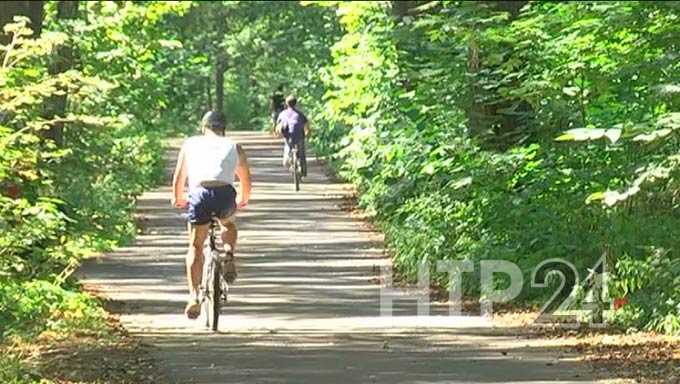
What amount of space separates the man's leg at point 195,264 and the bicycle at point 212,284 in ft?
0.18

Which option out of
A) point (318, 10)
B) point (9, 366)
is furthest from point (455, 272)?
point (318, 10)

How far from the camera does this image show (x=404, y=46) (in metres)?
25.2

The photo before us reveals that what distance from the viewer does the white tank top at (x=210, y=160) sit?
15.0m

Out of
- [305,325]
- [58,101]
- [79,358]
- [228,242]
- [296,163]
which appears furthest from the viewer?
[296,163]

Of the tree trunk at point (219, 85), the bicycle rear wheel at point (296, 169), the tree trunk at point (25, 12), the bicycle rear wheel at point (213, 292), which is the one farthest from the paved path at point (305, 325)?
the tree trunk at point (219, 85)

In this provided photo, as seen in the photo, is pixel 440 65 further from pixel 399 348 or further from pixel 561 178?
pixel 399 348

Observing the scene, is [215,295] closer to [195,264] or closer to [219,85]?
[195,264]

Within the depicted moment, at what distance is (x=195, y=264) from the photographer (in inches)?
607

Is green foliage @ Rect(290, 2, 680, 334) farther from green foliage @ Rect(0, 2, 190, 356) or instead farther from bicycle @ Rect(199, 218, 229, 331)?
green foliage @ Rect(0, 2, 190, 356)

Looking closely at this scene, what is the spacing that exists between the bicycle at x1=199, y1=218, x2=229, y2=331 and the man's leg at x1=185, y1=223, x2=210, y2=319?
0.18 ft

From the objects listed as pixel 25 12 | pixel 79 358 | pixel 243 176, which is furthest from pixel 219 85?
pixel 79 358

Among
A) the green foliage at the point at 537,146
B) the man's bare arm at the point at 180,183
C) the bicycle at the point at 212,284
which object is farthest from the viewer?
the man's bare arm at the point at 180,183

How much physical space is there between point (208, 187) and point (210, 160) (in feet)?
0.77

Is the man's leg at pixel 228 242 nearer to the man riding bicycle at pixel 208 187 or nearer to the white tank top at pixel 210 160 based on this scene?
the man riding bicycle at pixel 208 187
